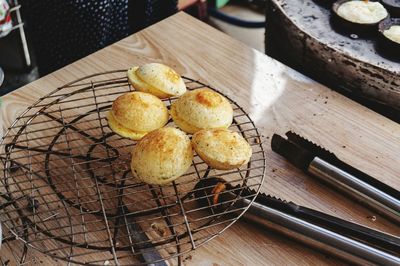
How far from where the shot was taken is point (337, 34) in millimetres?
1610

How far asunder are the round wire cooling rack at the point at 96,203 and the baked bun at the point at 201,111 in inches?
2.5

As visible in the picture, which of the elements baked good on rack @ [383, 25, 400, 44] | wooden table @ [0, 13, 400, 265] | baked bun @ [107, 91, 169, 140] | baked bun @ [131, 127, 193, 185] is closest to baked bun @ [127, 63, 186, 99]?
baked bun @ [107, 91, 169, 140]

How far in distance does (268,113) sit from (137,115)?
1.38 ft

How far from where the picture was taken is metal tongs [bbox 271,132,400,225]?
3.36 feet

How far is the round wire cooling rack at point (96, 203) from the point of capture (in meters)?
0.92

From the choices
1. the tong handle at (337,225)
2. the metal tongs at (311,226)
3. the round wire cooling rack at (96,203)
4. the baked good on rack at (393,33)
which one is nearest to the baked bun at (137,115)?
the round wire cooling rack at (96,203)

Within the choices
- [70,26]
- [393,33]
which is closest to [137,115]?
[70,26]

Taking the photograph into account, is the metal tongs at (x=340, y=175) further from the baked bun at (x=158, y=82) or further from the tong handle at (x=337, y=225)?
the baked bun at (x=158, y=82)

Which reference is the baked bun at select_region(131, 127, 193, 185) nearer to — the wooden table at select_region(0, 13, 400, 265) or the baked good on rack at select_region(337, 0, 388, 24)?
the wooden table at select_region(0, 13, 400, 265)

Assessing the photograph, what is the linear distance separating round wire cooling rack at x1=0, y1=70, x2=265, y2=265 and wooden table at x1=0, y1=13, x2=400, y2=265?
0.05 m

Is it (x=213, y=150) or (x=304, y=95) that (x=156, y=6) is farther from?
(x=213, y=150)

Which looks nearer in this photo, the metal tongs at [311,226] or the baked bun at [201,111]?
the metal tongs at [311,226]

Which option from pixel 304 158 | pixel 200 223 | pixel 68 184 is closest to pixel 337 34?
pixel 304 158

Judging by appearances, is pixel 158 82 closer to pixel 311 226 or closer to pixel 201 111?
pixel 201 111
